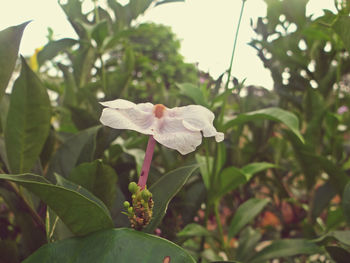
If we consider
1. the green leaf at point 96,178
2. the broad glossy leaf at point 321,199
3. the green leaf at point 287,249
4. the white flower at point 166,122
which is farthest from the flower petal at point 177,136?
the broad glossy leaf at point 321,199

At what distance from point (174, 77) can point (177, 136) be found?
272 centimetres

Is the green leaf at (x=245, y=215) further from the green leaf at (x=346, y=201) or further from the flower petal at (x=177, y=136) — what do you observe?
the flower petal at (x=177, y=136)

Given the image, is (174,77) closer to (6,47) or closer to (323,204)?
(323,204)

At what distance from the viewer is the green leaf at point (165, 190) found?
0.36m

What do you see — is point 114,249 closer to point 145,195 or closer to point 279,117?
point 145,195

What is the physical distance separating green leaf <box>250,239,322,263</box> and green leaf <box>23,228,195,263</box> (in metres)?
0.34

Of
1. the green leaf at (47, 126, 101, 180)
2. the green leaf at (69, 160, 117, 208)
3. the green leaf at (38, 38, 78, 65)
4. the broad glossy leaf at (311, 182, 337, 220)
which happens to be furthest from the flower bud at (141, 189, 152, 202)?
the broad glossy leaf at (311, 182, 337, 220)

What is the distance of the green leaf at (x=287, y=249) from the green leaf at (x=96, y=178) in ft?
1.09

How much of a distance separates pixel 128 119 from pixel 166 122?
0.13 ft

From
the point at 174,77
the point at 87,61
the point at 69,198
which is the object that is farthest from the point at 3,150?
the point at 174,77

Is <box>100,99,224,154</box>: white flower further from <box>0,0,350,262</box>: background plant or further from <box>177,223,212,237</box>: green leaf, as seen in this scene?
<box>177,223,212,237</box>: green leaf

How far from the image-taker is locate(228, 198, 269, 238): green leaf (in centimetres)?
70

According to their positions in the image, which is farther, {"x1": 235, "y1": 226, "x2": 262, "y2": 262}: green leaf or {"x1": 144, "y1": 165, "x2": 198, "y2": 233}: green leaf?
{"x1": 235, "y1": 226, "x2": 262, "y2": 262}: green leaf

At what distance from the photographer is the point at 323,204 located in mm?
792
